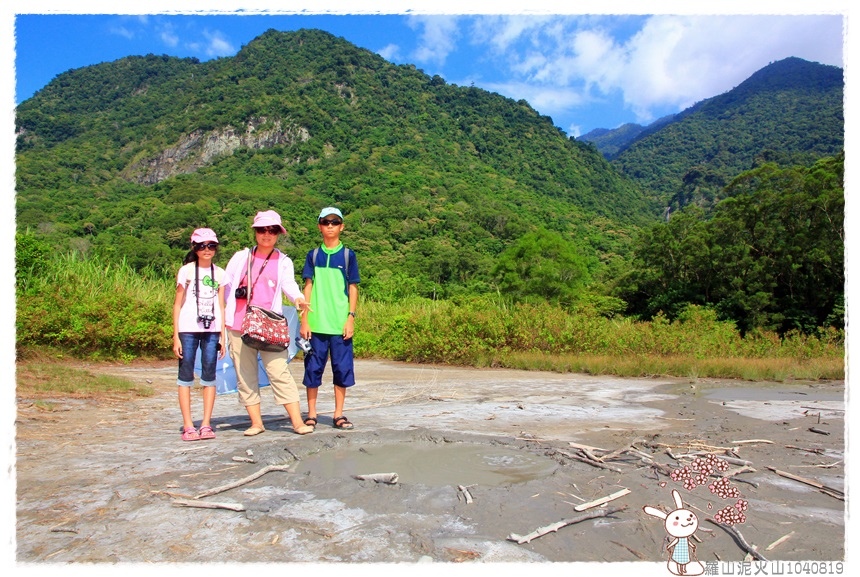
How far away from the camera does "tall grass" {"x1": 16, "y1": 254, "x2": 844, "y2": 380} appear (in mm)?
10398

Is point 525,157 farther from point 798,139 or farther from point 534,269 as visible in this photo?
point 534,269

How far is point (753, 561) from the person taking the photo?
2.39 metres

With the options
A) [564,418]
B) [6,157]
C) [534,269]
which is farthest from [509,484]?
[534,269]

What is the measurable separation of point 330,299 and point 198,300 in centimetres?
101

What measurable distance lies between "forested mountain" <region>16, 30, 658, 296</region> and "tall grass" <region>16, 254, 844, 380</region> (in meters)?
17.4

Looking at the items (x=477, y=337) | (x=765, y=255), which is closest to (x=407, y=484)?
(x=477, y=337)

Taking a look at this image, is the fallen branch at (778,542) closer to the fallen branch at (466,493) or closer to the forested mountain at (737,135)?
the fallen branch at (466,493)

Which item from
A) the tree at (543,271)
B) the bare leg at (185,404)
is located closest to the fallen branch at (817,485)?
the bare leg at (185,404)

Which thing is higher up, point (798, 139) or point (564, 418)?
point (798, 139)

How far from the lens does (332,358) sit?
198 inches

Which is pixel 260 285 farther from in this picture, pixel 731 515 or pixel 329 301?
pixel 731 515

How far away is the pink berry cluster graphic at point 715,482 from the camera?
283cm

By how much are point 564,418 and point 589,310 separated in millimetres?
10576

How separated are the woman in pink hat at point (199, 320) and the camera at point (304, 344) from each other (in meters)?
0.61
